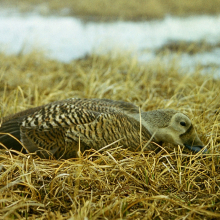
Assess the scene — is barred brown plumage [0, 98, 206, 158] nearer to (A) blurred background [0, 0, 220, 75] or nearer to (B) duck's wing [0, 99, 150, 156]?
(B) duck's wing [0, 99, 150, 156]

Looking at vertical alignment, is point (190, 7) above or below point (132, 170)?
above

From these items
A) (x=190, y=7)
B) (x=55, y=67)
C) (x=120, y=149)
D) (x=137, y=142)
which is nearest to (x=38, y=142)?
(x=120, y=149)

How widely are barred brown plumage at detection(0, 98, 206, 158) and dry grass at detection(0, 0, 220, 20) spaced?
150 inches

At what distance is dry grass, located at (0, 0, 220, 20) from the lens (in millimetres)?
5607

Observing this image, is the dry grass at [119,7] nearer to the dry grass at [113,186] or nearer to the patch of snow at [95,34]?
the patch of snow at [95,34]

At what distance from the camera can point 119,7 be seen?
600cm

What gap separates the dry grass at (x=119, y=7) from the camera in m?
5.61

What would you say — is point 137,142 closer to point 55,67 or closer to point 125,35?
point 55,67

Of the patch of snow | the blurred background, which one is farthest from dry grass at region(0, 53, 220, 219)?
the patch of snow

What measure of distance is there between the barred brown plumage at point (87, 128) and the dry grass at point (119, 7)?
3.80 meters

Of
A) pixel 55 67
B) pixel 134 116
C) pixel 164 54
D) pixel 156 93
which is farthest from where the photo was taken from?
pixel 164 54

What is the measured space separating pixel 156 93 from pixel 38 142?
1.99 m

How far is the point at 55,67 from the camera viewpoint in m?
4.79

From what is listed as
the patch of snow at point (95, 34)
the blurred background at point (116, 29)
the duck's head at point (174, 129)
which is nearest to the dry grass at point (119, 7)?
the blurred background at point (116, 29)
